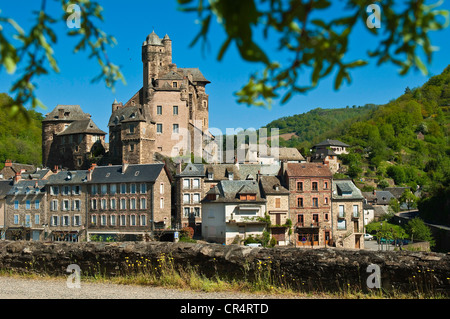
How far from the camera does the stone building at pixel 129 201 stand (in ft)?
143

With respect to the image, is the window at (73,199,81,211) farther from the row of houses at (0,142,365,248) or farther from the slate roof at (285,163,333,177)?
the slate roof at (285,163,333,177)

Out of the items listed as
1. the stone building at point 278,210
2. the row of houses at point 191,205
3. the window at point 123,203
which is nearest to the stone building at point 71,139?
the row of houses at point 191,205

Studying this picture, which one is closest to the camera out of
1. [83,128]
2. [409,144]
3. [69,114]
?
[83,128]

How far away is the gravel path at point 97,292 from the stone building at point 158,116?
38.4 m

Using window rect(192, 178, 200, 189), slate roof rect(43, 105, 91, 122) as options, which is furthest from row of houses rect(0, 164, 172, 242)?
slate roof rect(43, 105, 91, 122)

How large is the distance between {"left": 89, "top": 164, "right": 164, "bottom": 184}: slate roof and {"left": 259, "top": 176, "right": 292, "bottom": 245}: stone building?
9.99 meters

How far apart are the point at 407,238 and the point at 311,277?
140ft

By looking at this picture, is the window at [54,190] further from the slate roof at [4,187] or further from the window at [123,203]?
the window at [123,203]

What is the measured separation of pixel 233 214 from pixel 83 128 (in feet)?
74.2

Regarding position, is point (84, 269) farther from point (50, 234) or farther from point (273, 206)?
point (50, 234)

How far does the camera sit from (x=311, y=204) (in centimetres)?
4362

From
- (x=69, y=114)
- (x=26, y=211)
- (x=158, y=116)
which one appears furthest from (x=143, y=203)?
(x=69, y=114)

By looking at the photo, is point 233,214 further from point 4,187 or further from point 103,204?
point 4,187

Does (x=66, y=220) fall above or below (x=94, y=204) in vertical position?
below
